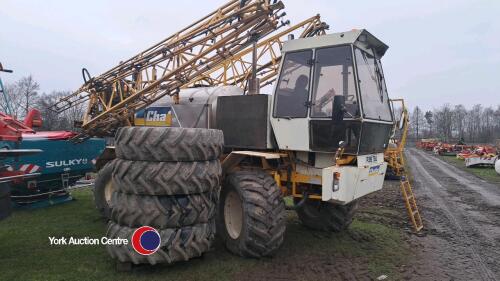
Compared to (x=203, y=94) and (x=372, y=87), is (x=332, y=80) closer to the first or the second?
(x=372, y=87)

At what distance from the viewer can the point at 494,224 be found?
26.1ft

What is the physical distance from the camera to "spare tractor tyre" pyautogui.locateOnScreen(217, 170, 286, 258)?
190 inches

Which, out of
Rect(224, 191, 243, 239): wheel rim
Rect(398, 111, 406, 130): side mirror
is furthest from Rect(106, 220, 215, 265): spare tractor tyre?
Rect(398, 111, 406, 130): side mirror

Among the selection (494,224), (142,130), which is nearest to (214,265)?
(142,130)

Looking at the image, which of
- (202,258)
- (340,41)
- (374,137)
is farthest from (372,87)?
(202,258)

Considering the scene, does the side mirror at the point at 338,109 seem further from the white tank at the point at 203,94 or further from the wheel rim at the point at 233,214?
the white tank at the point at 203,94

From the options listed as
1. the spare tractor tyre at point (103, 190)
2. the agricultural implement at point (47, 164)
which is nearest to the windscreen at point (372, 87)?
the spare tractor tyre at point (103, 190)

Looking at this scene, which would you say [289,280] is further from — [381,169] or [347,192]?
[381,169]

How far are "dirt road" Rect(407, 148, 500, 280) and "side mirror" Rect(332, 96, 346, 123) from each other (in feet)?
7.68

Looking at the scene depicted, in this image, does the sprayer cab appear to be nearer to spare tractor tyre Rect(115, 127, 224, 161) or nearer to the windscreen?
the windscreen

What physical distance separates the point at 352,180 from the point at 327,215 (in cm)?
169

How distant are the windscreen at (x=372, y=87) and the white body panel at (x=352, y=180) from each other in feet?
2.20

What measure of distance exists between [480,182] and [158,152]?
1564 centimetres

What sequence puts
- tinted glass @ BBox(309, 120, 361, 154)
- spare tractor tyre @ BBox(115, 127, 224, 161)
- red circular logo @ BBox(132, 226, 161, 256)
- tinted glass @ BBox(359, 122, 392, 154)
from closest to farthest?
red circular logo @ BBox(132, 226, 161, 256) → spare tractor tyre @ BBox(115, 127, 224, 161) → tinted glass @ BBox(309, 120, 361, 154) → tinted glass @ BBox(359, 122, 392, 154)
